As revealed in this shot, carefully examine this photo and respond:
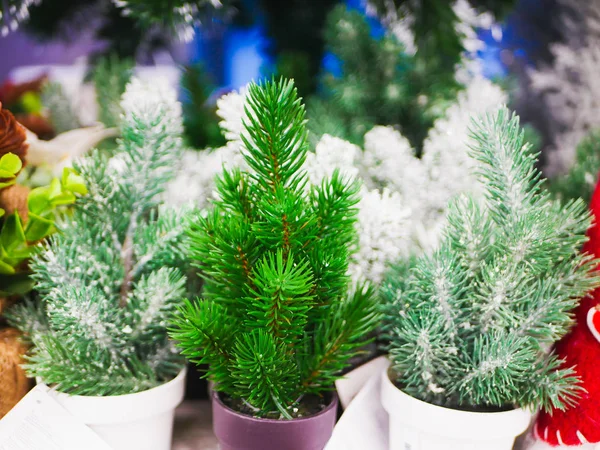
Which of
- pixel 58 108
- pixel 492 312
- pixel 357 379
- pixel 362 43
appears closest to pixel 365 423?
pixel 357 379

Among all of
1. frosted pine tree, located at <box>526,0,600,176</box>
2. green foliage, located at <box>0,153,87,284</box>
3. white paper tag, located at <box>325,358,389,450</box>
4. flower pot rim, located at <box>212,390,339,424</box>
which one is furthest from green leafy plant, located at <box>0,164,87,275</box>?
frosted pine tree, located at <box>526,0,600,176</box>

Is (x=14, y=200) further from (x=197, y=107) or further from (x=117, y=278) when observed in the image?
(x=197, y=107)

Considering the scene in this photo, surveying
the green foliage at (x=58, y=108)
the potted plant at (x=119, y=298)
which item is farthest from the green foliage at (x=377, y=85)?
the green foliage at (x=58, y=108)

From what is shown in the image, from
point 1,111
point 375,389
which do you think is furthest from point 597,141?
point 1,111

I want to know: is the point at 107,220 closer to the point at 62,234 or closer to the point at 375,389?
the point at 62,234

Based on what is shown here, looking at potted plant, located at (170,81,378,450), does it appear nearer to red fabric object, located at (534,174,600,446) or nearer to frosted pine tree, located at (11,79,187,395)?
frosted pine tree, located at (11,79,187,395)

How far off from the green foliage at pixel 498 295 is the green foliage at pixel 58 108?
602mm

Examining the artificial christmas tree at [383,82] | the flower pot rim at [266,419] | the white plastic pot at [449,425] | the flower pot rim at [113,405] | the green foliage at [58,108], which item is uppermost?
the artificial christmas tree at [383,82]

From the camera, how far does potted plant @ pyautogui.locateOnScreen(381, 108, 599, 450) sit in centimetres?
43

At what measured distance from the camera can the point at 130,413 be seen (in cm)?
46

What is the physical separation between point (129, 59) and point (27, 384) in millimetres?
505

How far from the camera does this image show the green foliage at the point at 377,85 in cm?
72

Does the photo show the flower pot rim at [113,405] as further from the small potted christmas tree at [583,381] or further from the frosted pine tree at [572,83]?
the frosted pine tree at [572,83]

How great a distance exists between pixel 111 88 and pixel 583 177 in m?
0.62
